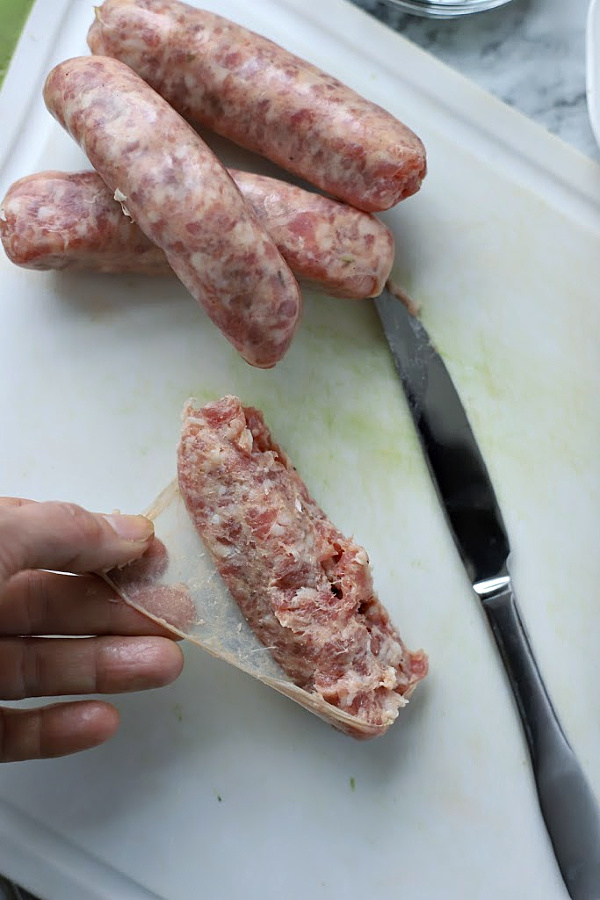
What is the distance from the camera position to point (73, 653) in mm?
1986

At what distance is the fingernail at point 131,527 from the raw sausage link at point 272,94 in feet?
3.07

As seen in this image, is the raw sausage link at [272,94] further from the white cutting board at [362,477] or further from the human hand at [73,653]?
the human hand at [73,653]

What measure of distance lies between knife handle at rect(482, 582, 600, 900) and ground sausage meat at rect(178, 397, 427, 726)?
0.87ft

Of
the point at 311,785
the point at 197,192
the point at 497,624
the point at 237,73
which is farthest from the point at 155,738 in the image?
the point at 237,73

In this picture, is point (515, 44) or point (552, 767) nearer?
point (552, 767)

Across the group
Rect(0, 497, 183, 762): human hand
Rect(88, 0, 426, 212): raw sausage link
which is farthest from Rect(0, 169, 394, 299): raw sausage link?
Rect(0, 497, 183, 762): human hand

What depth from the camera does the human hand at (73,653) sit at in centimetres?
195

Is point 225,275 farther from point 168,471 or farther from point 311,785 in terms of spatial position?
point 311,785

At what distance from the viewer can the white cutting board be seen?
2084 mm

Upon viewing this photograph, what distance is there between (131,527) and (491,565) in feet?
2.95

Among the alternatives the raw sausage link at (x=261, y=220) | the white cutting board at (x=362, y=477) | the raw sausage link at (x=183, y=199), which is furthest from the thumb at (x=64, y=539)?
the raw sausage link at (x=261, y=220)

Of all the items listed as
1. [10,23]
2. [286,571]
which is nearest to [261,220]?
[286,571]

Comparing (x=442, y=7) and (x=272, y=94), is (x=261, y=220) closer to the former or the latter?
(x=272, y=94)

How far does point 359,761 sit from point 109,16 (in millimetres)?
1918
